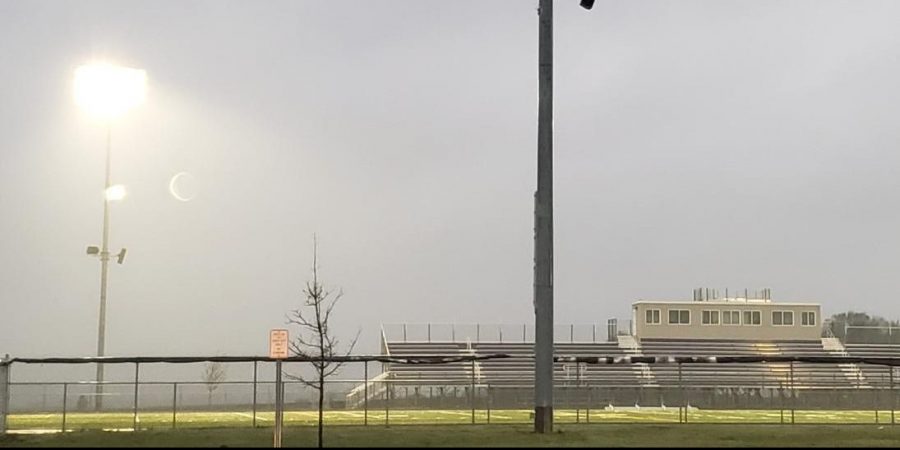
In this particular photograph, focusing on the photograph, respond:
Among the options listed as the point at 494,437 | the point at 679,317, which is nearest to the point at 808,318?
the point at 679,317

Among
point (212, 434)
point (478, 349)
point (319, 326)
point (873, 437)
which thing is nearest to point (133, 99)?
point (478, 349)

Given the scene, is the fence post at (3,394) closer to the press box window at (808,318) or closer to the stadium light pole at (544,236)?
the stadium light pole at (544,236)

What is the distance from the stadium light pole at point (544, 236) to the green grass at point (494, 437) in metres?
0.94

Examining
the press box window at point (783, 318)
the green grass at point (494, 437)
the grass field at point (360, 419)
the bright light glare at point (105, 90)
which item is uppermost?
the bright light glare at point (105, 90)

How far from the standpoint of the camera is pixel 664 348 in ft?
201

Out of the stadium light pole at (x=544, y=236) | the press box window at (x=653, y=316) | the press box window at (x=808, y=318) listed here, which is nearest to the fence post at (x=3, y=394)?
the stadium light pole at (x=544, y=236)

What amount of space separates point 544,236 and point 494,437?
4.05 meters

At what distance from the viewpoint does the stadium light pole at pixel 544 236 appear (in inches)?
842

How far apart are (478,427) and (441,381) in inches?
949

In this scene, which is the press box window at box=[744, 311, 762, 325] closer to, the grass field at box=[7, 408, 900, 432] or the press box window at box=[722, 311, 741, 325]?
the press box window at box=[722, 311, 741, 325]

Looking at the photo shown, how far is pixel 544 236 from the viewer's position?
71.1ft

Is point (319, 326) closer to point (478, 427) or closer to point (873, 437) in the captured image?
point (478, 427)

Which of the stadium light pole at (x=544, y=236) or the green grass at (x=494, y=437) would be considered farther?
the stadium light pole at (x=544, y=236)

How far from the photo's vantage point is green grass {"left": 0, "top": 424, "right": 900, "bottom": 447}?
765 inches
